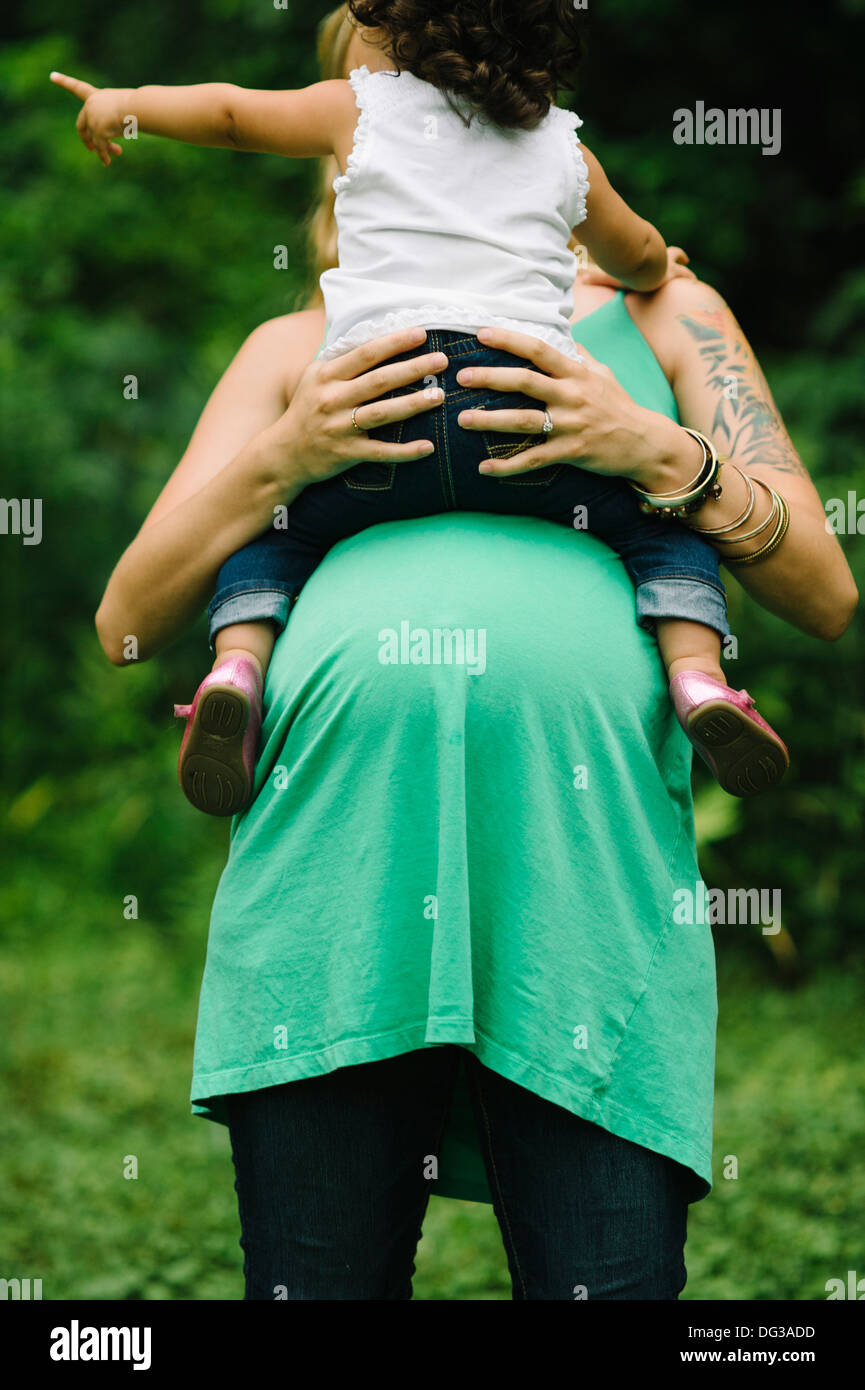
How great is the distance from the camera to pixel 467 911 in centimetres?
146

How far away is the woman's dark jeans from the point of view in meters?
1.49

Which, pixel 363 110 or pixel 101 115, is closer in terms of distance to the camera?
pixel 363 110

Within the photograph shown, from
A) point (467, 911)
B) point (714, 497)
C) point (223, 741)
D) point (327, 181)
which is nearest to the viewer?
point (467, 911)

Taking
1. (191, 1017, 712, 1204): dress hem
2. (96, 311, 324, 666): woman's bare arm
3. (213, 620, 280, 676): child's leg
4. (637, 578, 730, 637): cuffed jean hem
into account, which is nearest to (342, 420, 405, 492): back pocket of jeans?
(96, 311, 324, 666): woman's bare arm

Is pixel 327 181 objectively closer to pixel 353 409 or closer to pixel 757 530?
pixel 353 409

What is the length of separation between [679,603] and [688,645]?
0.05 meters

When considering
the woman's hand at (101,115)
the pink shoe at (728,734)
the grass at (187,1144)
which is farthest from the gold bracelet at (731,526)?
the grass at (187,1144)

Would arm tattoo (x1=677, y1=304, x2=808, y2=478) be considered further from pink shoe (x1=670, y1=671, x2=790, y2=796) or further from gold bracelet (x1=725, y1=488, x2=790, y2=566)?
pink shoe (x1=670, y1=671, x2=790, y2=796)

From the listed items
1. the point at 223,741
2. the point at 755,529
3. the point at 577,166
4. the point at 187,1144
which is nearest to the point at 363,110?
Answer: the point at 577,166

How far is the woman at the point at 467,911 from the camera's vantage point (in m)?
1.48

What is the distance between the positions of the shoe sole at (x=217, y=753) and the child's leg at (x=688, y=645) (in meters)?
0.53

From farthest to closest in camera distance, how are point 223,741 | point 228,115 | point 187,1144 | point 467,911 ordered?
1. point 187,1144
2. point 228,115
3. point 223,741
4. point 467,911
